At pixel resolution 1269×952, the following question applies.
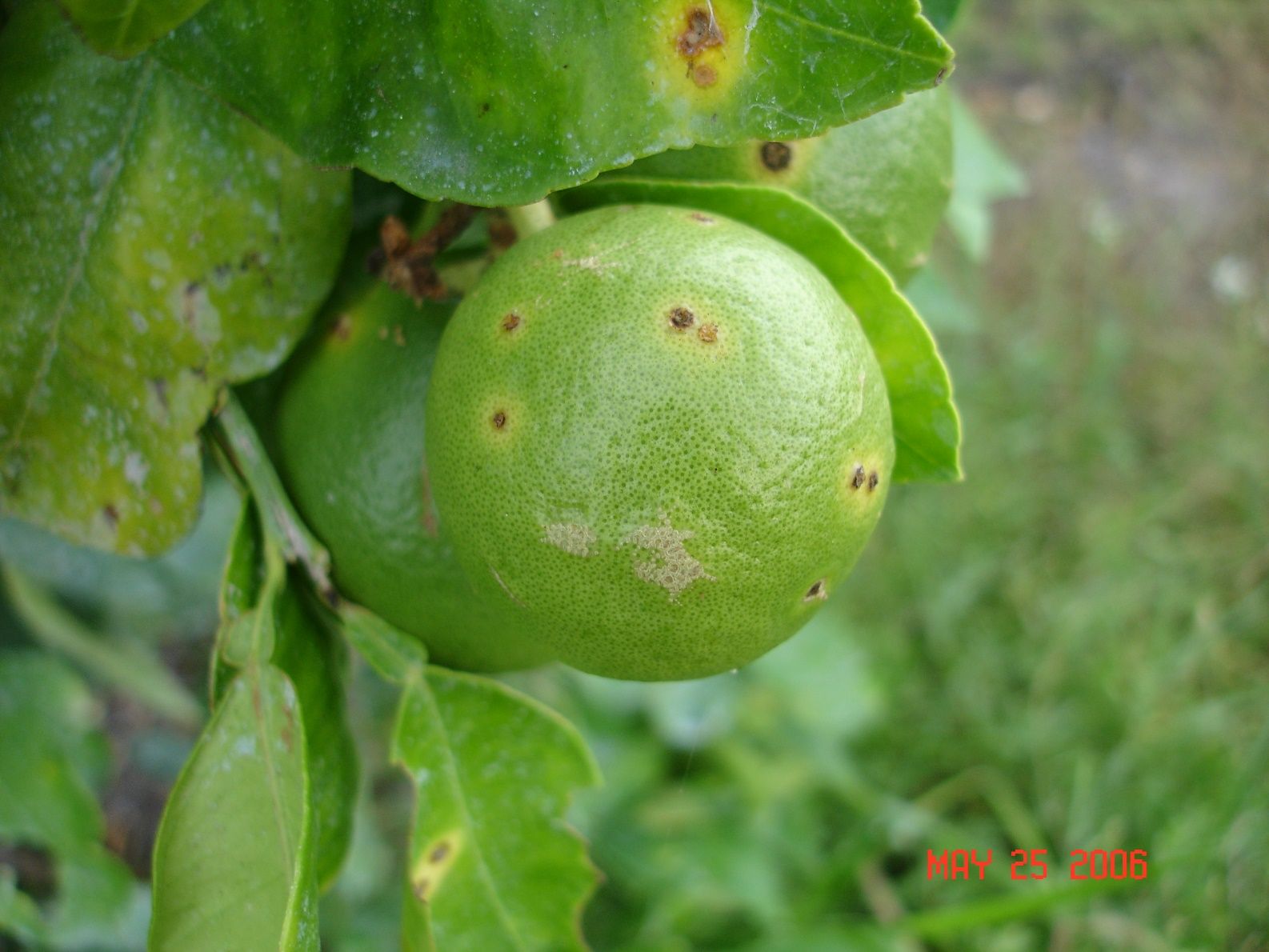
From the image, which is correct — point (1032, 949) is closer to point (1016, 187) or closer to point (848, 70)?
point (1016, 187)

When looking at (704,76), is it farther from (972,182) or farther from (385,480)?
(972,182)

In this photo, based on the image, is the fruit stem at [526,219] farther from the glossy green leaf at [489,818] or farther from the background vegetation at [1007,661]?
the background vegetation at [1007,661]

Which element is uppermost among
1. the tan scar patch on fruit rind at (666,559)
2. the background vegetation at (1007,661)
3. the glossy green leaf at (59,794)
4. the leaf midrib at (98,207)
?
the leaf midrib at (98,207)

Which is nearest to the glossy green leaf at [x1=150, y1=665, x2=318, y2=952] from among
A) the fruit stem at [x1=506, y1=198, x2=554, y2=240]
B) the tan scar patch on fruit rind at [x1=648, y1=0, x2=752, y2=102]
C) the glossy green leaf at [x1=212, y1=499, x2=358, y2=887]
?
the glossy green leaf at [x1=212, y1=499, x2=358, y2=887]

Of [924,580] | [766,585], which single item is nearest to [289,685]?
[766,585]

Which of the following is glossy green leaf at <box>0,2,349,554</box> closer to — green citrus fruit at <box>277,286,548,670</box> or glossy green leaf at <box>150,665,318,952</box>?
green citrus fruit at <box>277,286,548,670</box>

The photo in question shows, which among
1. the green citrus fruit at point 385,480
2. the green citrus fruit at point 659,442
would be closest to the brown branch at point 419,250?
the green citrus fruit at point 385,480
